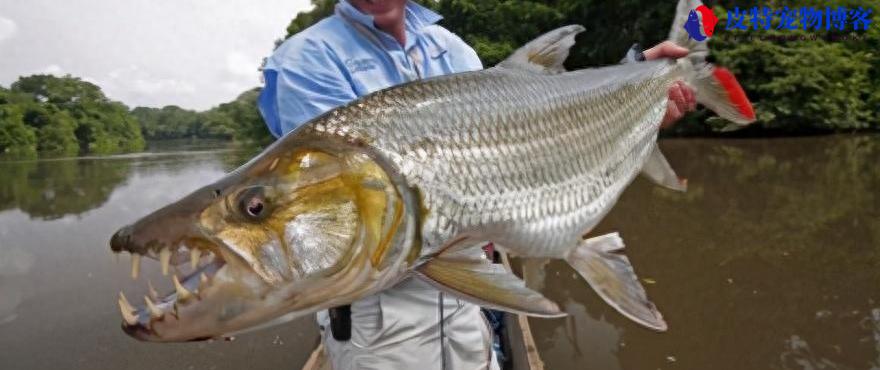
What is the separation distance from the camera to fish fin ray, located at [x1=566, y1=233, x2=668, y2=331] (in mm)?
2133

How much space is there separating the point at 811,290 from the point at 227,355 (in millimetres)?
6889

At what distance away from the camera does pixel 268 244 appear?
55.8 inches

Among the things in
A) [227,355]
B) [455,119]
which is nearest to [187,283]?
[455,119]

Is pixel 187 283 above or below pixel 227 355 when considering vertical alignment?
above

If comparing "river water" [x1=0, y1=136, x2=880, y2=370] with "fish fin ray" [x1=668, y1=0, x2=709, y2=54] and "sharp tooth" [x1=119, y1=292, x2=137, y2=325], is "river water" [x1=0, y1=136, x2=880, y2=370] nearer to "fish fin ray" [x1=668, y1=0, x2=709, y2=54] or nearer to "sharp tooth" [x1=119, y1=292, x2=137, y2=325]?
"sharp tooth" [x1=119, y1=292, x2=137, y2=325]

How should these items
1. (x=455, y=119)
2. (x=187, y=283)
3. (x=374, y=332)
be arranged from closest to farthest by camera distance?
(x=187, y=283), (x=455, y=119), (x=374, y=332)

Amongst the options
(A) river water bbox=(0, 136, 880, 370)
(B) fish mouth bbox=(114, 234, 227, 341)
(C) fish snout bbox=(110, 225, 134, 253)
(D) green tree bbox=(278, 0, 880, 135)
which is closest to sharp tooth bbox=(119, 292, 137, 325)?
(B) fish mouth bbox=(114, 234, 227, 341)

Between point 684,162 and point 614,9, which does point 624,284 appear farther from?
point 614,9

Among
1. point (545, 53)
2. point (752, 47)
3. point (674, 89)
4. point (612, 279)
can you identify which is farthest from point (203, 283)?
point (752, 47)

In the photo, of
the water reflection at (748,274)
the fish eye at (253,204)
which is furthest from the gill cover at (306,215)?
the water reflection at (748,274)

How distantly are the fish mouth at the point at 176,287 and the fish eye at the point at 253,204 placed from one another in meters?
0.11

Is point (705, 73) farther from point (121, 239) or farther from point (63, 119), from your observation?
point (63, 119)

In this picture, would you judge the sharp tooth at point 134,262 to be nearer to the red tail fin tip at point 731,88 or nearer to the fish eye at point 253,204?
the fish eye at point 253,204

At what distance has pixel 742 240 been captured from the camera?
8828 mm
